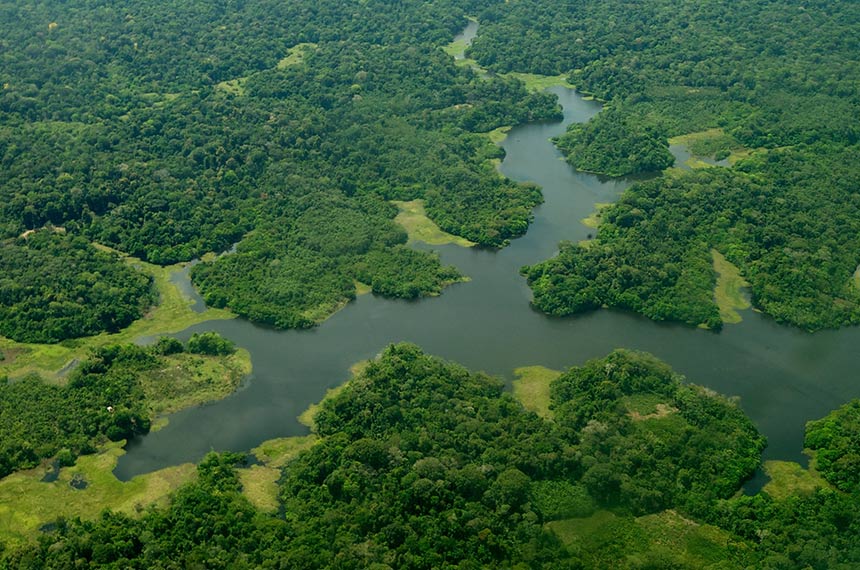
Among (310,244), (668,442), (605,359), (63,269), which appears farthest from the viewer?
(310,244)

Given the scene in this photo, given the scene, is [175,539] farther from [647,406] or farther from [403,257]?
[403,257]

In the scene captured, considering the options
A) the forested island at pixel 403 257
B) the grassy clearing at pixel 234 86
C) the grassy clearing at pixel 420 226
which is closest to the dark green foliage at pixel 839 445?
the forested island at pixel 403 257

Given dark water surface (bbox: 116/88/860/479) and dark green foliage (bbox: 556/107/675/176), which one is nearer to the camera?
dark water surface (bbox: 116/88/860/479)

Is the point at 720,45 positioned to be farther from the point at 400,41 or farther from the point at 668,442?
the point at 668,442

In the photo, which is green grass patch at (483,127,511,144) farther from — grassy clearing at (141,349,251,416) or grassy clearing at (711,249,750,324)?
grassy clearing at (141,349,251,416)

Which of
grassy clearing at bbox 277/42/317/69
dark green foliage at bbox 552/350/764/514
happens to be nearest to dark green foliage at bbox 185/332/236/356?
dark green foliage at bbox 552/350/764/514

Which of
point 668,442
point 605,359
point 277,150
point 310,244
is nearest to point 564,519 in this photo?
point 668,442

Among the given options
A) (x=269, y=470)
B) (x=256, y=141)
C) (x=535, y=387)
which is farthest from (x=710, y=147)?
(x=269, y=470)
